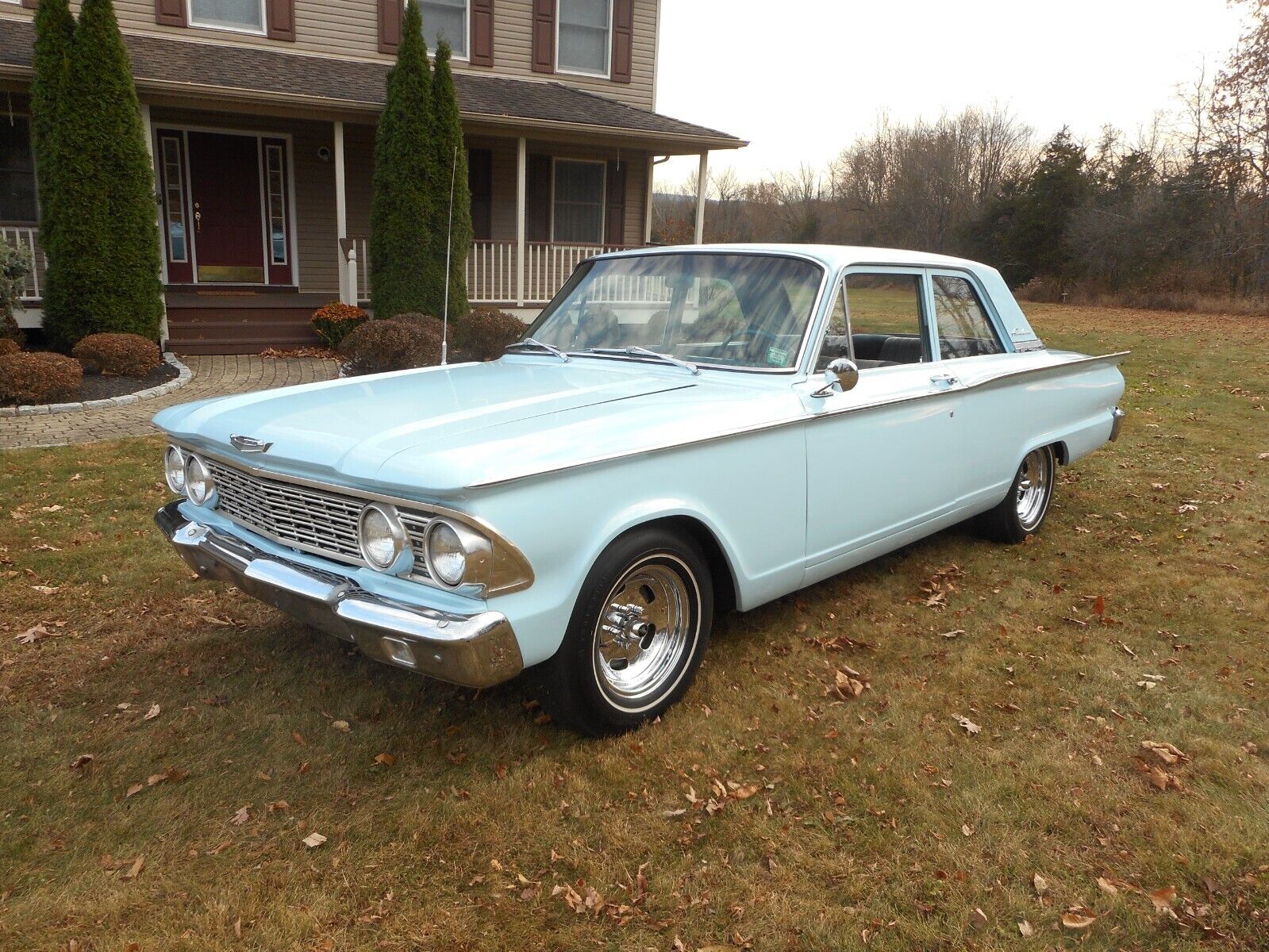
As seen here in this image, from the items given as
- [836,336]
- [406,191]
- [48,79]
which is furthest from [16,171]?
[836,336]

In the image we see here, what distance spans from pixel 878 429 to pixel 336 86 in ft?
39.6

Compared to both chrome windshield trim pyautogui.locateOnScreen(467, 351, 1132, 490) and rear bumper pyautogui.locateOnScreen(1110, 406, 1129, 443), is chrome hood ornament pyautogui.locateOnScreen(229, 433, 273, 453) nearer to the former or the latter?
chrome windshield trim pyautogui.locateOnScreen(467, 351, 1132, 490)

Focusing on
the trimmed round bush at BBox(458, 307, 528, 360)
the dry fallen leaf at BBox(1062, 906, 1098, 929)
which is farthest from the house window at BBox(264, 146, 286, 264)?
the dry fallen leaf at BBox(1062, 906, 1098, 929)

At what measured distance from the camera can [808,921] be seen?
2508mm

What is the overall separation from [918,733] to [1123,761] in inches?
27.5

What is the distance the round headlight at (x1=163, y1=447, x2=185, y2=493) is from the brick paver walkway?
2.72m

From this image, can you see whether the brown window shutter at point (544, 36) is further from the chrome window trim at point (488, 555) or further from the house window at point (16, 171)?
the chrome window trim at point (488, 555)

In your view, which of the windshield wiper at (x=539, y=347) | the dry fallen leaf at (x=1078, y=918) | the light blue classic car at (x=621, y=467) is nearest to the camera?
the dry fallen leaf at (x=1078, y=918)

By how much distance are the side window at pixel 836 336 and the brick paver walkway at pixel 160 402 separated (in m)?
4.03

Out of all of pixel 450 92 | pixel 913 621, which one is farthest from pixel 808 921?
pixel 450 92

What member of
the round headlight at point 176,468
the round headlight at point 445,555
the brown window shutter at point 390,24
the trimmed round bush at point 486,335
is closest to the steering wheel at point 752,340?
the round headlight at point 445,555

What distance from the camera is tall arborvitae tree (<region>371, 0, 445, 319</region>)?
1250 cm

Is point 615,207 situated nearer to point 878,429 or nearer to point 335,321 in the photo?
point 335,321

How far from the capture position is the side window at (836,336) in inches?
157
